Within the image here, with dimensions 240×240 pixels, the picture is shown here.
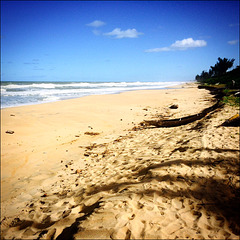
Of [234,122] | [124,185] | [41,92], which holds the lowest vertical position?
[124,185]

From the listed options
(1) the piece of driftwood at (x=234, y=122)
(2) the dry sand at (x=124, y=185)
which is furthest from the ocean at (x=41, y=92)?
(1) the piece of driftwood at (x=234, y=122)

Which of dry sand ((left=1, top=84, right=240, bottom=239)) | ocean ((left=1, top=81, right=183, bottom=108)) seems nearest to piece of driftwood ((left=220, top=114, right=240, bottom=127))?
dry sand ((left=1, top=84, right=240, bottom=239))

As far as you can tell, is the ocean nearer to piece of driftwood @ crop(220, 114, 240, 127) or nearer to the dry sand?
the dry sand

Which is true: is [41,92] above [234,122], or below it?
above

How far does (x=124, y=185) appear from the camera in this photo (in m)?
3.20

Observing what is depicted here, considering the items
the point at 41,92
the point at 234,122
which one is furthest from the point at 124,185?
the point at 41,92

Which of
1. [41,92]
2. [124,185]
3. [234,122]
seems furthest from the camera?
[41,92]

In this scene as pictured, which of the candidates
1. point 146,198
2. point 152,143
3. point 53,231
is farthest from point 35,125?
point 146,198

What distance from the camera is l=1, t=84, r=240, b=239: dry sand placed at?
2.14m

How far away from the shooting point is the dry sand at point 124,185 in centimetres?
214

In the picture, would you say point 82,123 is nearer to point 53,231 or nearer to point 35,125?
point 35,125

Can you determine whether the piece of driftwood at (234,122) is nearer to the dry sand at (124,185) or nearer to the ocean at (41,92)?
the dry sand at (124,185)

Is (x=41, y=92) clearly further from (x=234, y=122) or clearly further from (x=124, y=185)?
(x=234, y=122)

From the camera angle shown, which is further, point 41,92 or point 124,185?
point 41,92
